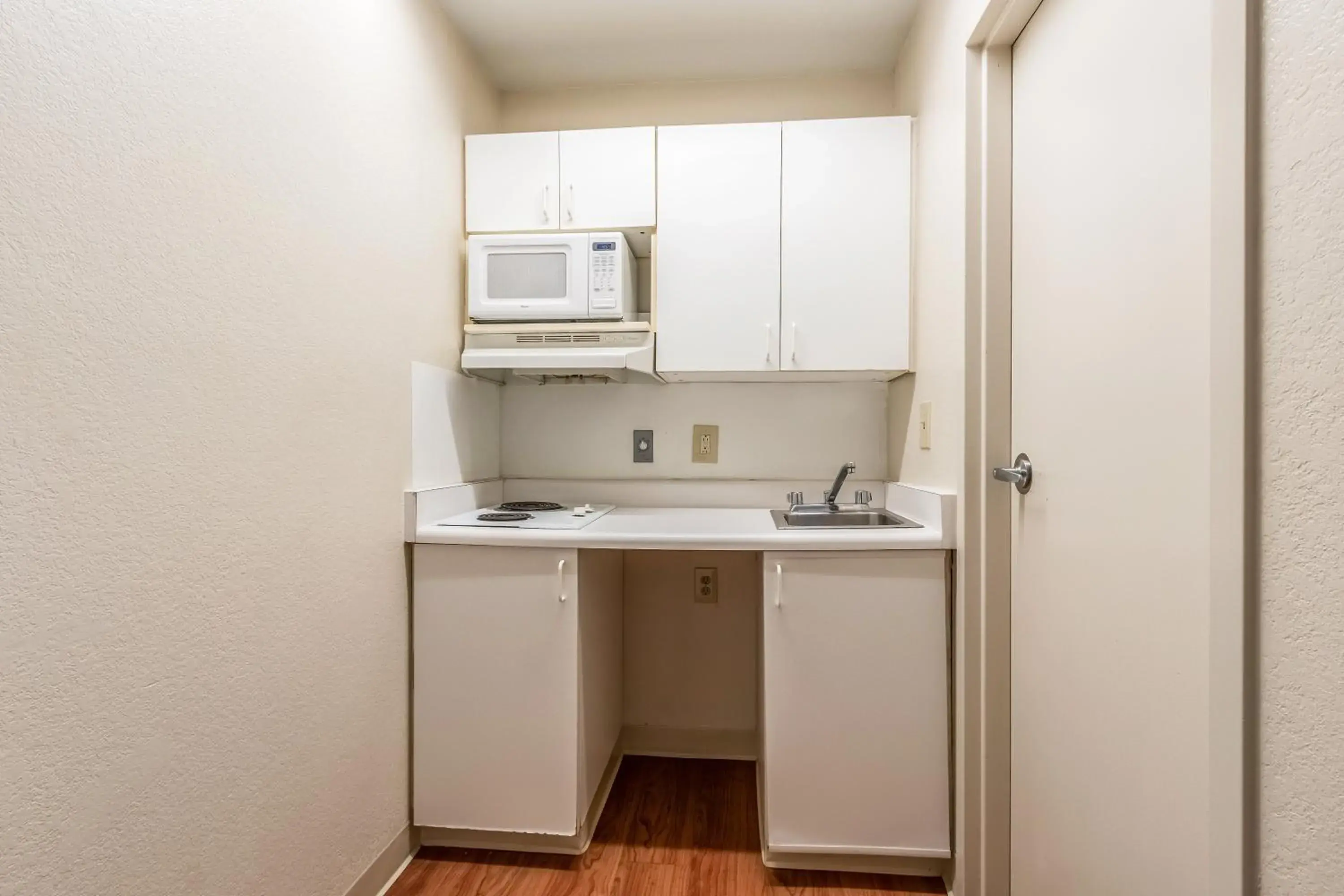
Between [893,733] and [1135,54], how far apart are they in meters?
1.39

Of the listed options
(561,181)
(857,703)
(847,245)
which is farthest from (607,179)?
(857,703)

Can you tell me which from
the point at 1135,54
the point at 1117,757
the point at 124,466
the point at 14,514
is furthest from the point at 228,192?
the point at 1117,757

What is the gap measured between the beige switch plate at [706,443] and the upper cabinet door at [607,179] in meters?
0.71

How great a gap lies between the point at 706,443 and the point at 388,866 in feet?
4.89

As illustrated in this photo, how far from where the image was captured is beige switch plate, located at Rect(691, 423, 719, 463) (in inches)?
82.4

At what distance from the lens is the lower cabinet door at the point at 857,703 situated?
1.40 metres

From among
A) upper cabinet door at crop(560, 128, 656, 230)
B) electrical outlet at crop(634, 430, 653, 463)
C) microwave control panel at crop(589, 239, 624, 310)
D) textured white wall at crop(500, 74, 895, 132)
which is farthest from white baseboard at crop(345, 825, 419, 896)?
textured white wall at crop(500, 74, 895, 132)

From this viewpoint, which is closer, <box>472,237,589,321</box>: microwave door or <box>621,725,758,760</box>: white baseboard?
<box>472,237,589,321</box>: microwave door

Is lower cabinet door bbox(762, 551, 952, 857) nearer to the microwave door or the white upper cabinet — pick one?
the microwave door

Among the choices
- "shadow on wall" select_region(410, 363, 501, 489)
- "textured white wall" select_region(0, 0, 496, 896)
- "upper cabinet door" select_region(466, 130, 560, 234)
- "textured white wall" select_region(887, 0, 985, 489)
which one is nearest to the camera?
"textured white wall" select_region(0, 0, 496, 896)

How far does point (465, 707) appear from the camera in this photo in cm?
150

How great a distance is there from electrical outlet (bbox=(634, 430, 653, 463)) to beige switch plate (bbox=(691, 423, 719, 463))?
0.50ft

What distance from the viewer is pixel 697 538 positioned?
4.80 feet

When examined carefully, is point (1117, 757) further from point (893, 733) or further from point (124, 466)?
point (124, 466)
